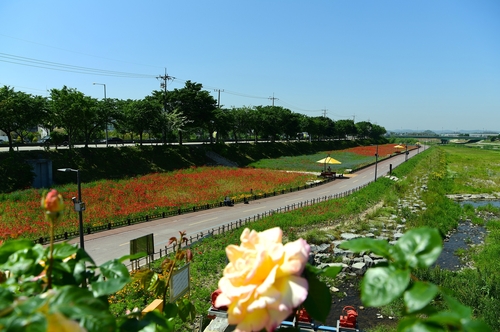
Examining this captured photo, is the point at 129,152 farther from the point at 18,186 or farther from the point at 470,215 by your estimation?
the point at 470,215

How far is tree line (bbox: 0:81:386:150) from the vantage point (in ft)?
113

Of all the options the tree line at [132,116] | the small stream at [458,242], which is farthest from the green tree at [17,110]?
the small stream at [458,242]

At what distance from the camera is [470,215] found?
94.1 ft

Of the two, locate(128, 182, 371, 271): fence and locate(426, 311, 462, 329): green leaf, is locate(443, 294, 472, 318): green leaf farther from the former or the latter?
locate(128, 182, 371, 271): fence

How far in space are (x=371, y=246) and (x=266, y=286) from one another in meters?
0.42

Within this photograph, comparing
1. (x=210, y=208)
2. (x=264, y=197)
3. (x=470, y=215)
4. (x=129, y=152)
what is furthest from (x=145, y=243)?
(x=129, y=152)

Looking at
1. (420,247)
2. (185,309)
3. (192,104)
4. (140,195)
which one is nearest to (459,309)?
(420,247)

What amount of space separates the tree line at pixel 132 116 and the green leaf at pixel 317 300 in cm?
3798

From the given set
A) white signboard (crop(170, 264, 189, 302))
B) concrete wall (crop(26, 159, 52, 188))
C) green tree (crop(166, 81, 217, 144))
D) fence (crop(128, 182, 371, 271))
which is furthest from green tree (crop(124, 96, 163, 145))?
white signboard (crop(170, 264, 189, 302))

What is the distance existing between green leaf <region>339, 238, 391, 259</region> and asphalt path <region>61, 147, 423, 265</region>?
17.0 meters

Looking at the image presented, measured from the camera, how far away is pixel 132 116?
4641 cm

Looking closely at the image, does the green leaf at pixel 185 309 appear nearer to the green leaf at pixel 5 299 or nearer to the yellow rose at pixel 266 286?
the yellow rose at pixel 266 286

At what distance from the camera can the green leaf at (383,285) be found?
110cm

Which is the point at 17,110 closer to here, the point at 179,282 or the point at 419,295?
the point at 179,282
